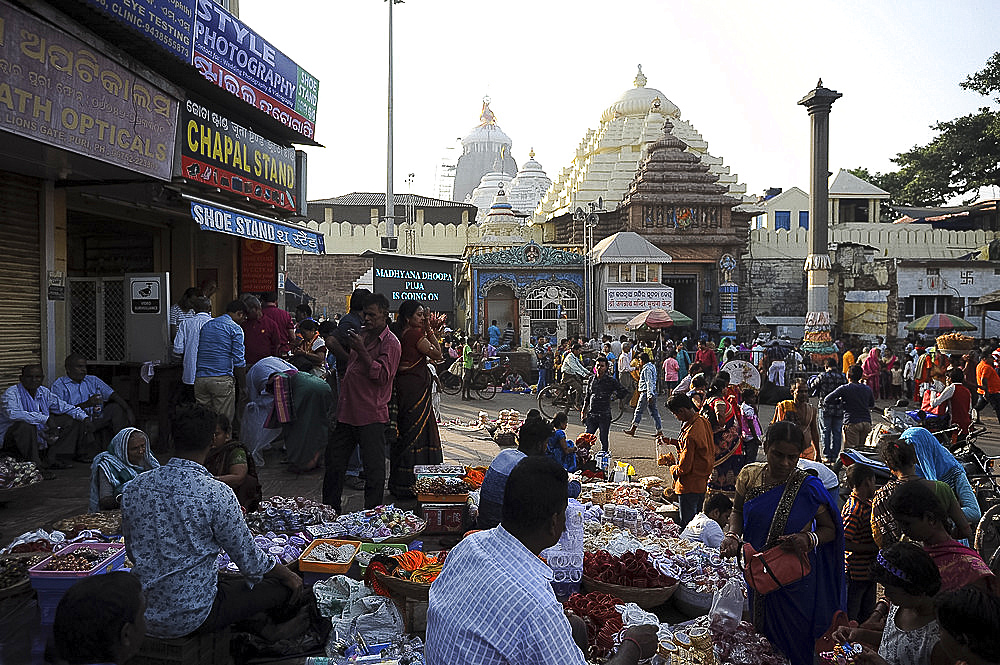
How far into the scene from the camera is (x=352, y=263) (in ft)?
97.9

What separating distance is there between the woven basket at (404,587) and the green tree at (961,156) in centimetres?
3692

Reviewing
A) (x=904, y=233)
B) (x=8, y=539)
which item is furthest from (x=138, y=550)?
(x=904, y=233)

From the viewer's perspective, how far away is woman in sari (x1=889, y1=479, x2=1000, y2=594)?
116 inches

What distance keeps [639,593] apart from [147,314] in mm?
6495

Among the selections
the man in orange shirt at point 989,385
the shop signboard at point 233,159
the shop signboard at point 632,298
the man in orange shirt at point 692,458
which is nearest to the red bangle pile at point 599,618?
the man in orange shirt at point 692,458

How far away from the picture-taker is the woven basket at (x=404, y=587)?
3.92 m

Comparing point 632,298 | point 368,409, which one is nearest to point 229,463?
point 368,409

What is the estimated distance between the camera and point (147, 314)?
8.26 metres

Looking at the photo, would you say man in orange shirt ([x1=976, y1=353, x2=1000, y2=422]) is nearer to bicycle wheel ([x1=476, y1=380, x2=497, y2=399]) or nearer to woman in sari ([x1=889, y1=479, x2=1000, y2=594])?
bicycle wheel ([x1=476, y1=380, x2=497, y2=399])

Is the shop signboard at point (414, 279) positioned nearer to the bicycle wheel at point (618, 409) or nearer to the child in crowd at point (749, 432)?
the bicycle wheel at point (618, 409)

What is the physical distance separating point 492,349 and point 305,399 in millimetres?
11583

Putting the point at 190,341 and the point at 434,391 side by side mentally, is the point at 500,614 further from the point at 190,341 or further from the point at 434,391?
the point at 434,391

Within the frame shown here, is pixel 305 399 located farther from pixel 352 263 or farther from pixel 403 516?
pixel 352 263

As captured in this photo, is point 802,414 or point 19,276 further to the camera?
point 19,276
